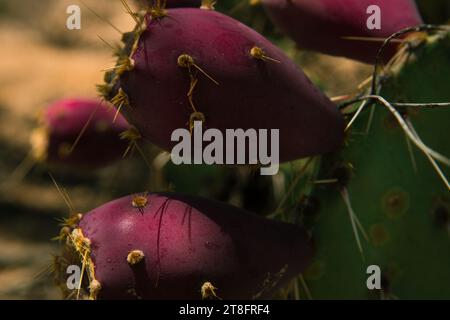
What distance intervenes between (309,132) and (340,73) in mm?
Answer: 1314

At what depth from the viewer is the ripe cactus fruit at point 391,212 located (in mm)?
1003

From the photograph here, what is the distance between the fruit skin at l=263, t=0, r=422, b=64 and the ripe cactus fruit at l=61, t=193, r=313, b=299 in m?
0.27

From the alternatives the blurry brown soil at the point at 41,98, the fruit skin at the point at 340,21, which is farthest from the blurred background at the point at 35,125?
the fruit skin at the point at 340,21

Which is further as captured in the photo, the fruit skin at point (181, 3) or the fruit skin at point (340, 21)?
the fruit skin at point (340, 21)

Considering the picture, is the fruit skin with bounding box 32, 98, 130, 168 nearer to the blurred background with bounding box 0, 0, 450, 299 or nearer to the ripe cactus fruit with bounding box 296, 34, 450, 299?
the blurred background with bounding box 0, 0, 450, 299

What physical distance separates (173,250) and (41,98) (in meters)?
1.95

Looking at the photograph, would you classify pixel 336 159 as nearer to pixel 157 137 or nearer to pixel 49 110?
pixel 157 137

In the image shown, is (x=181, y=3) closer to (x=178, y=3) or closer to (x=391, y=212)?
(x=178, y=3)

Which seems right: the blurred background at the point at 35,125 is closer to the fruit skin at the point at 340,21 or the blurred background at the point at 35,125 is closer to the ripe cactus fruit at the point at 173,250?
the fruit skin at the point at 340,21

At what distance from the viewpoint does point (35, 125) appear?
8.01 ft

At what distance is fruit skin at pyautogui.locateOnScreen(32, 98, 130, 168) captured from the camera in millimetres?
1272

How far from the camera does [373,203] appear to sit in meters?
1.01

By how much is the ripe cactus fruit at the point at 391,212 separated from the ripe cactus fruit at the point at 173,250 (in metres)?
0.14
